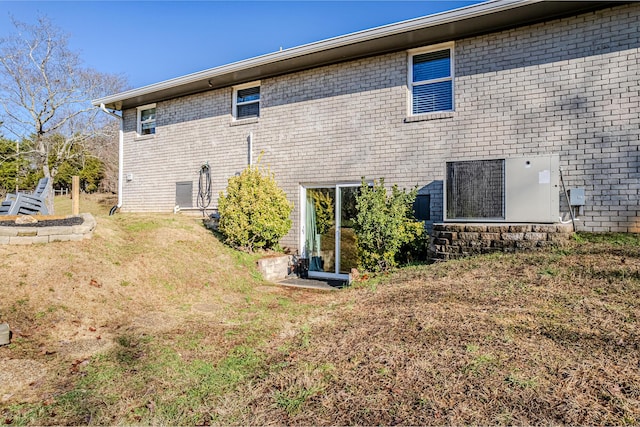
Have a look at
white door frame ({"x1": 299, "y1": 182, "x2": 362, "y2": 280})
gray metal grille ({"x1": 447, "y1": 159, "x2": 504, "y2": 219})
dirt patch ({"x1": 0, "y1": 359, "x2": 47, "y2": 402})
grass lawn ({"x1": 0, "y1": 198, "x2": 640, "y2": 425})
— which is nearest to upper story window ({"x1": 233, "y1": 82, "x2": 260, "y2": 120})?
white door frame ({"x1": 299, "y1": 182, "x2": 362, "y2": 280})

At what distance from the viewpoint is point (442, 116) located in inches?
292

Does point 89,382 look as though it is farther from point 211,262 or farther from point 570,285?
point 570,285

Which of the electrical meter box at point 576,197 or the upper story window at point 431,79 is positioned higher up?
the upper story window at point 431,79

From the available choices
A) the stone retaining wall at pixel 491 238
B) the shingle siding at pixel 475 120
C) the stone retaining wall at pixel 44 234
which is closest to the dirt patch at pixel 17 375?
the stone retaining wall at pixel 44 234

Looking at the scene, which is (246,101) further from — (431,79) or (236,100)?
(431,79)

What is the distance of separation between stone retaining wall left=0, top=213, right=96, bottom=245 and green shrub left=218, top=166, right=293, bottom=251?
8.59 feet

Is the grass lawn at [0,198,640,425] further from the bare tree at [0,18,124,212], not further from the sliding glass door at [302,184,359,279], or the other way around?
the bare tree at [0,18,124,212]

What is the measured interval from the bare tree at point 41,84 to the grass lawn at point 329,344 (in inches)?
661

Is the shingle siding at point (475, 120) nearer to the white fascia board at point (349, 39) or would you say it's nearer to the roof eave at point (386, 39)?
the roof eave at point (386, 39)

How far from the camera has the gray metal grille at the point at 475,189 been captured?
613 cm

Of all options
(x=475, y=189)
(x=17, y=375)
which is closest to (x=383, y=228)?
(x=475, y=189)

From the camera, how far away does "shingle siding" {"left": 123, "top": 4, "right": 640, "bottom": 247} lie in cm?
608

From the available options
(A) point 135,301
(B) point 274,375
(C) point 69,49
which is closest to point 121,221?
(A) point 135,301

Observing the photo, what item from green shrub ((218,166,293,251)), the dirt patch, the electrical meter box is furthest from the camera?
green shrub ((218,166,293,251))
